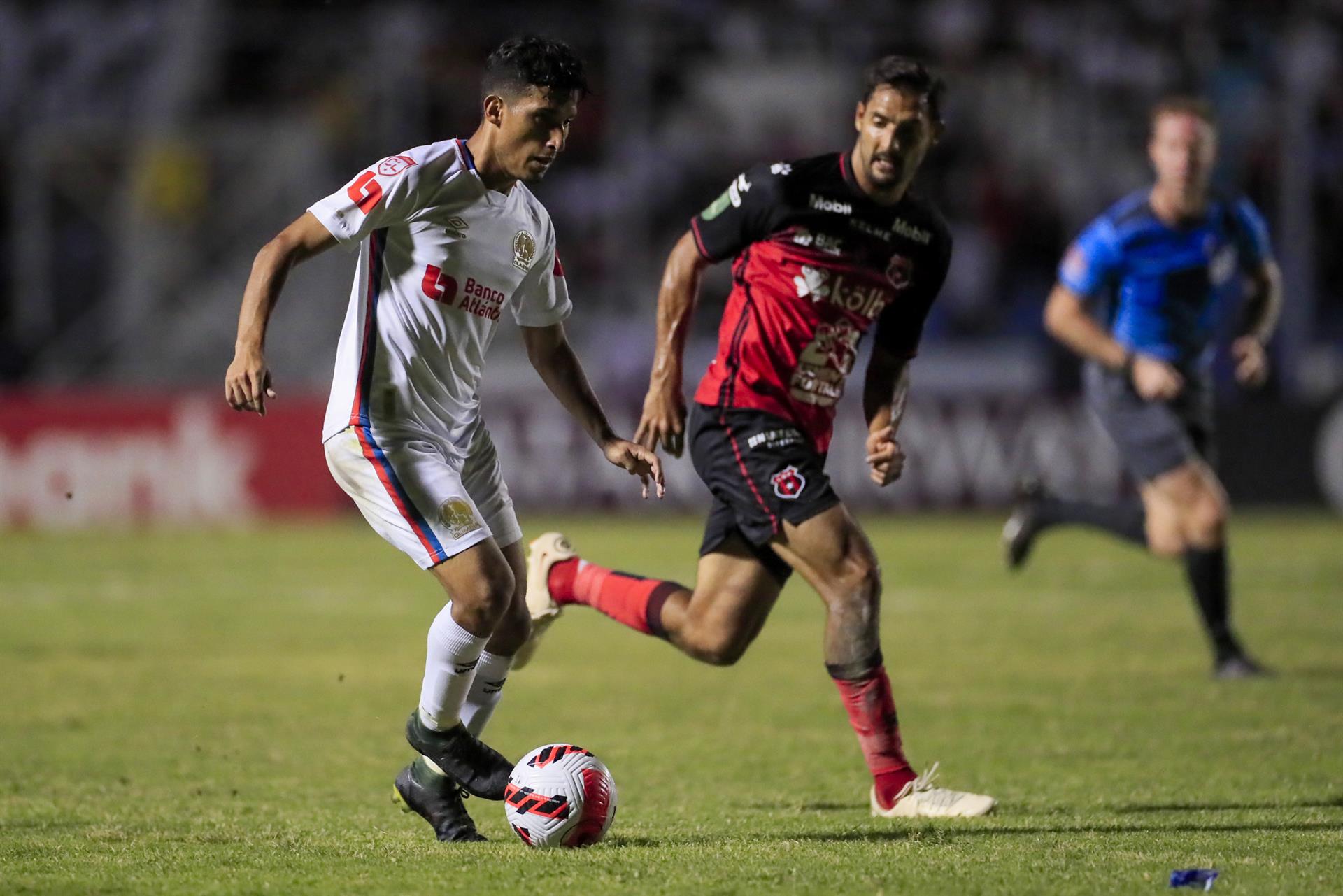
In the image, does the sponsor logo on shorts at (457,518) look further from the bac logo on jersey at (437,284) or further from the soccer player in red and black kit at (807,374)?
the soccer player in red and black kit at (807,374)

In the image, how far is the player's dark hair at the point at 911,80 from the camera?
5660mm

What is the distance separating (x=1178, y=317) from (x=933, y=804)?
4344 millimetres

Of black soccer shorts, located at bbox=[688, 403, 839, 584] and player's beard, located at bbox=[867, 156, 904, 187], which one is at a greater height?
player's beard, located at bbox=[867, 156, 904, 187]

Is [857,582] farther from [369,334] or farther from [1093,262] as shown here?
[1093,262]

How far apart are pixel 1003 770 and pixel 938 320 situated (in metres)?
13.9

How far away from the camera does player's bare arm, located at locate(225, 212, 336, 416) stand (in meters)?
4.64

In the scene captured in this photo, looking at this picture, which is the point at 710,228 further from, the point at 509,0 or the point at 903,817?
the point at 509,0

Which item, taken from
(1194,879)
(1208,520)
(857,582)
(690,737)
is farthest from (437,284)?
(1208,520)

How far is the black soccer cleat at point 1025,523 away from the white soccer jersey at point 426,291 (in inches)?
239

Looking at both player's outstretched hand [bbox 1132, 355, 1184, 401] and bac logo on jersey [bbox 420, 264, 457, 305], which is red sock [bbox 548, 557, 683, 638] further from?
player's outstretched hand [bbox 1132, 355, 1184, 401]

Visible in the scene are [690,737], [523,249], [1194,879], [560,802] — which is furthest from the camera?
[690,737]

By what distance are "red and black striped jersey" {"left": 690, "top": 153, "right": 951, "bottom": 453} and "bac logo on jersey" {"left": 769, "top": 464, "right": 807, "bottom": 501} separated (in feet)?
0.55

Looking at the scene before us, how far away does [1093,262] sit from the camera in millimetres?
8969

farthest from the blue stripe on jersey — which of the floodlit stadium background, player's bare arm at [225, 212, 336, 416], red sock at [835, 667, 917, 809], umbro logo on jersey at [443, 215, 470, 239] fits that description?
the floodlit stadium background
